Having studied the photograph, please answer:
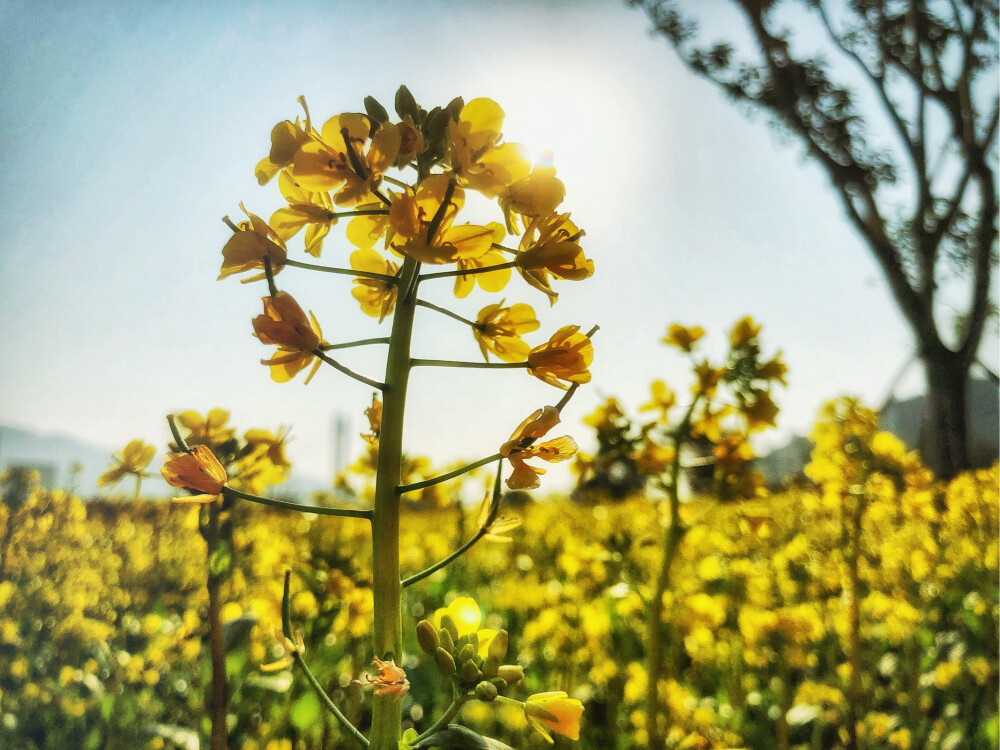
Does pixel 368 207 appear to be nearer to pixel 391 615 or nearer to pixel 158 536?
Result: pixel 391 615

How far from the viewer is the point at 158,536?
5.54 ft

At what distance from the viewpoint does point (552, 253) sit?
0.45 metres

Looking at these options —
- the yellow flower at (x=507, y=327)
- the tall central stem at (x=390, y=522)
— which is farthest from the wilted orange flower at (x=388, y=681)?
the yellow flower at (x=507, y=327)

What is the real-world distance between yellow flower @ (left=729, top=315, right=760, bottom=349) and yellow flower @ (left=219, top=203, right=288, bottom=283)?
84cm

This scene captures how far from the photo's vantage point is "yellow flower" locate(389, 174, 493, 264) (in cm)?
42

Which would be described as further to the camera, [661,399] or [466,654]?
[661,399]

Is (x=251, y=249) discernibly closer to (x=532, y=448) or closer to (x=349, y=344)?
(x=349, y=344)

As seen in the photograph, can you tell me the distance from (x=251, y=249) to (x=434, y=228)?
0.14 m

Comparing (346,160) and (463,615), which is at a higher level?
(346,160)

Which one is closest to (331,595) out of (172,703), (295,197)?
(172,703)

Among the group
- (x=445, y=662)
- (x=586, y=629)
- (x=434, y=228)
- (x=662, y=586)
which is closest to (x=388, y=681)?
(x=445, y=662)

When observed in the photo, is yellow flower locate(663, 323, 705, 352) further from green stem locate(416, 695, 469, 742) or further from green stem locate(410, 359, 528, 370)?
green stem locate(416, 695, 469, 742)

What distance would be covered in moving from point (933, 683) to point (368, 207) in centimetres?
184

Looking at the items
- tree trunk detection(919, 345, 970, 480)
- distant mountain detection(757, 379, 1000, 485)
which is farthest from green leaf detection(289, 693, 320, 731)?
tree trunk detection(919, 345, 970, 480)
